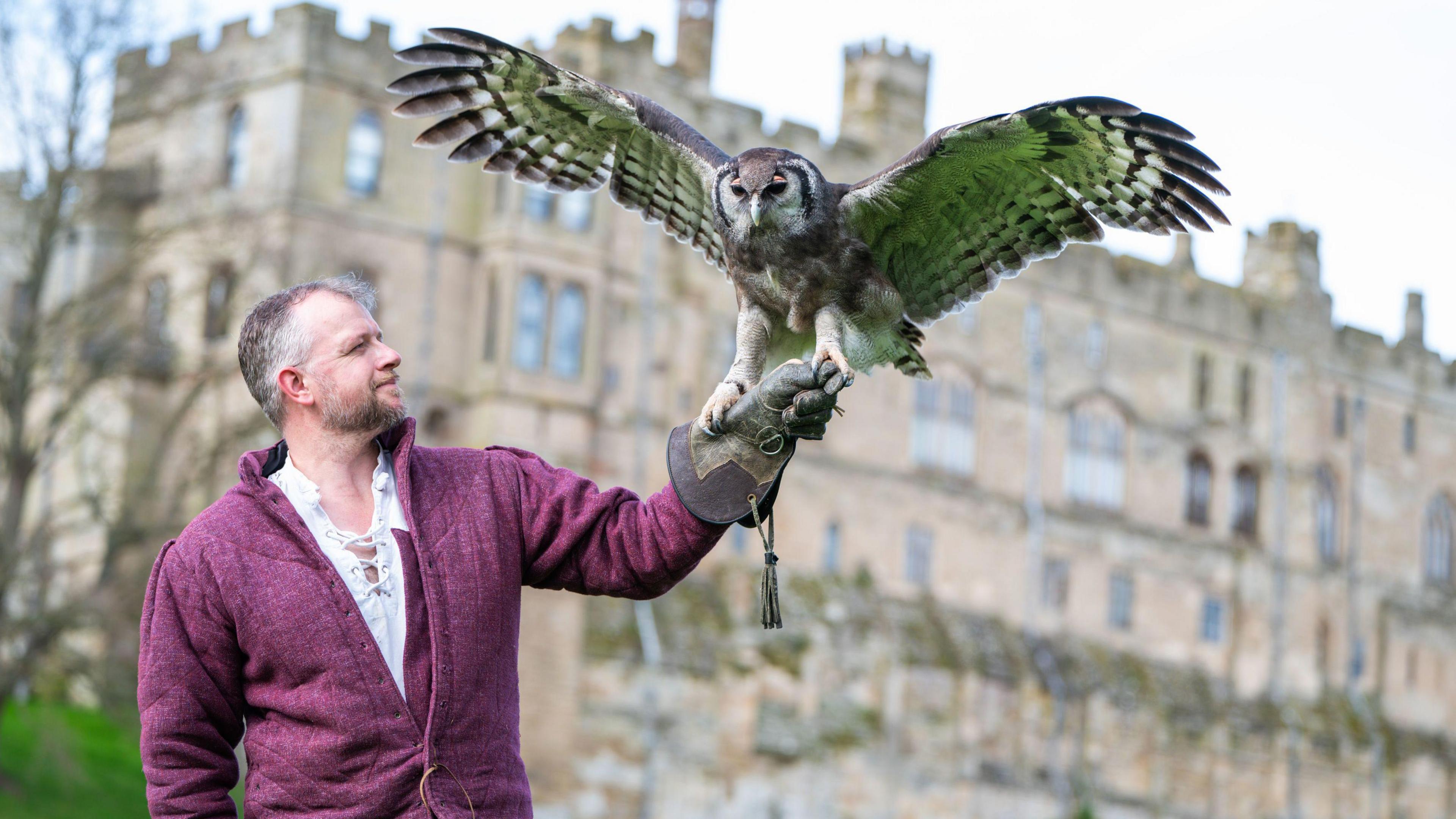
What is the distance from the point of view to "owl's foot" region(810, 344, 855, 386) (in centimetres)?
633

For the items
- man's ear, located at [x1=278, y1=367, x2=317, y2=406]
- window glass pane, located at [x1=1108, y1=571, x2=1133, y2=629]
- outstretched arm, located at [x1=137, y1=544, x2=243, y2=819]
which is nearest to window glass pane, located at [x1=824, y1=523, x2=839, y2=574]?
window glass pane, located at [x1=1108, y1=571, x2=1133, y2=629]

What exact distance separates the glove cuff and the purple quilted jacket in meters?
0.05

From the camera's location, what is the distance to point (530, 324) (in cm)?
3888

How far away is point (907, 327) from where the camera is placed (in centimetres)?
794

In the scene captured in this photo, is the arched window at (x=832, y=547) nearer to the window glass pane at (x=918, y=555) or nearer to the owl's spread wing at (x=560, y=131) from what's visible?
the window glass pane at (x=918, y=555)

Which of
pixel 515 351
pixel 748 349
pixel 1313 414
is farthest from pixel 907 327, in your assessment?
pixel 1313 414

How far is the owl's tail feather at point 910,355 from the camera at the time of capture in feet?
25.4

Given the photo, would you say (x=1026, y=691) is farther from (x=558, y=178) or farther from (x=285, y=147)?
(x=558, y=178)

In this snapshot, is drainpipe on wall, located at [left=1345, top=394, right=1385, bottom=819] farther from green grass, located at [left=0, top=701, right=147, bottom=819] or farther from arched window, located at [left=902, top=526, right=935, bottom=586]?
green grass, located at [left=0, top=701, right=147, bottom=819]

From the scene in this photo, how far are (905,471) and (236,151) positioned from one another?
1480 cm

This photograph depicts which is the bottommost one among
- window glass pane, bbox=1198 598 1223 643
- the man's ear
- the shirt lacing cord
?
the shirt lacing cord

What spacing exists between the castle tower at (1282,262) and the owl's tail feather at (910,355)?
46533 mm

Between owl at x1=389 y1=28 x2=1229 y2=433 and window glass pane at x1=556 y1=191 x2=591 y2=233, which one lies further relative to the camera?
window glass pane at x1=556 y1=191 x2=591 y2=233

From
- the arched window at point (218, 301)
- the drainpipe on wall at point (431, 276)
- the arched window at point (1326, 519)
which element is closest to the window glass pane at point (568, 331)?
the drainpipe on wall at point (431, 276)
